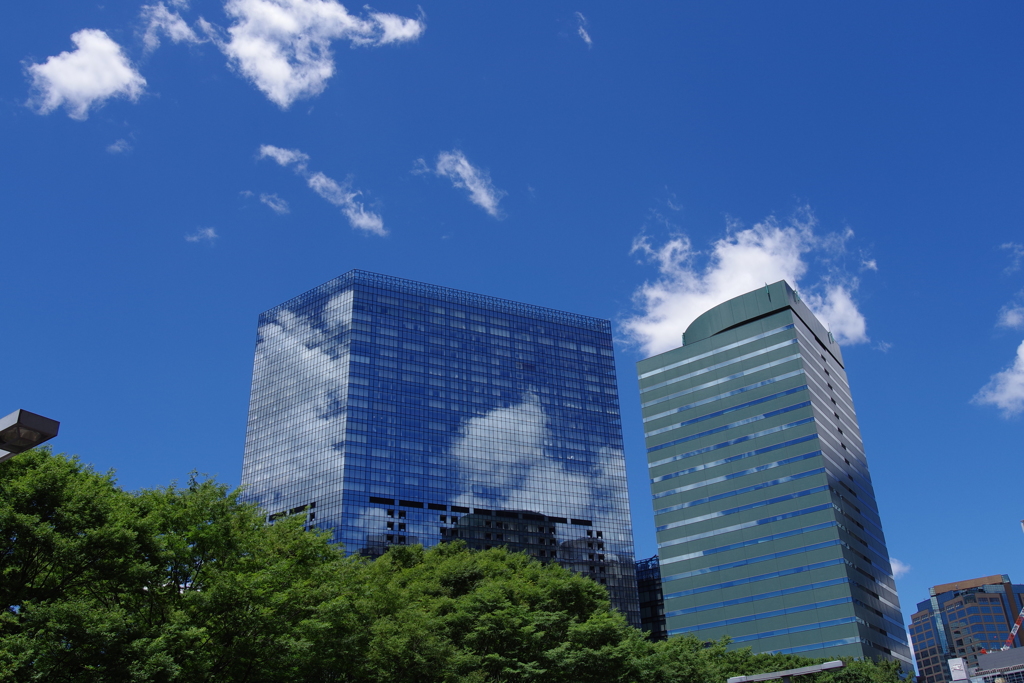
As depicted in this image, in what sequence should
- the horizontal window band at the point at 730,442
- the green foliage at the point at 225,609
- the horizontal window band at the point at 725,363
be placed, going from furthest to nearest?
the horizontal window band at the point at 725,363
the horizontal window band at the point at 730,442
the green foliage at the point at 225,609

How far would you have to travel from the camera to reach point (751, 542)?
135m

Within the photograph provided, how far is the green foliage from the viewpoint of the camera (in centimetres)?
3192

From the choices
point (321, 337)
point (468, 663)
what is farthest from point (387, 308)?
point (468, 663)

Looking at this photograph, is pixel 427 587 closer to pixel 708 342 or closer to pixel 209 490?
pixel 209 490

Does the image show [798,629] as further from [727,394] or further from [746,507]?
[727,394]

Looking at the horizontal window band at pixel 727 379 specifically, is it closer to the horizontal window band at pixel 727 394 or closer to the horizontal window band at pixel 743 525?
the horizontal window band at pixel 727 394

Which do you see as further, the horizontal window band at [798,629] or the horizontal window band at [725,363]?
the horizontal window band at [725,363]

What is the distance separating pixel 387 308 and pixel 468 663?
135707 mm

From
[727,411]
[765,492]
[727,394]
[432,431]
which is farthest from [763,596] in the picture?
[432,431]

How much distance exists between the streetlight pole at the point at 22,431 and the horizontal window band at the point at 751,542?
428 ft

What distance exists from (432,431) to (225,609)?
13586cm

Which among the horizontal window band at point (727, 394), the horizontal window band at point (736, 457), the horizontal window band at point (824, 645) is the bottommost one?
the horizontal window band at point (824, 645)

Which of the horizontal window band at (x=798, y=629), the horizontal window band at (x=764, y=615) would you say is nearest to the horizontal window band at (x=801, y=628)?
the horizontal window band at (x=798, y=629)

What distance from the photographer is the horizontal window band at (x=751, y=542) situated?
130000 millimetres
